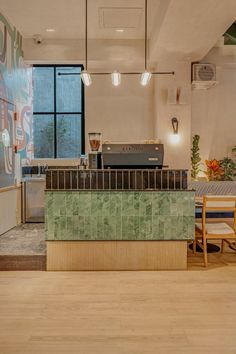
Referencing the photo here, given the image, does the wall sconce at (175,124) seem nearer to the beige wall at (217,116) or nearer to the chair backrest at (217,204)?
the beige wall at (217,116)

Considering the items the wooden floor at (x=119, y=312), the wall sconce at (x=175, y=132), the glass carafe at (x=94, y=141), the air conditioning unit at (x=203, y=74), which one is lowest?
the wooden floor at (x=119, y=312)

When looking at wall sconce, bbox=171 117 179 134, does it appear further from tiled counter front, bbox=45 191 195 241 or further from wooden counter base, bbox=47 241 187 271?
wooden counter base, bbox=47 241 187 271

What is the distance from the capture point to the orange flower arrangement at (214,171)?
731 cm

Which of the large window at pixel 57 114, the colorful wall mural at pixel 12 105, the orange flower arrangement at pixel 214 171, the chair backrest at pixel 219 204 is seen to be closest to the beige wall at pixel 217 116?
the orange flower arrangement at pixel 214 171

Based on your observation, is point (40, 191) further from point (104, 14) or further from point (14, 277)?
point (104, 14)

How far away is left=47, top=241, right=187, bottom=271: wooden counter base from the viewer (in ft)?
14.5

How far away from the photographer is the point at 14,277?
13.9 ft

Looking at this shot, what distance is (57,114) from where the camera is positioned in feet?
25.7

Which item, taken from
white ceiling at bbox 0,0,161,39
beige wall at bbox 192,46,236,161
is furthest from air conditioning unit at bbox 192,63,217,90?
white ceiling at bbox 0,0,161,39

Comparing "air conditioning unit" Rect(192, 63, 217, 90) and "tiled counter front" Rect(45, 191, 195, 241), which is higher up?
"air conditioning unit" Rect(192, 63, 217, 90)

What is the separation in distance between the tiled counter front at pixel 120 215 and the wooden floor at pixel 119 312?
0.49 metres

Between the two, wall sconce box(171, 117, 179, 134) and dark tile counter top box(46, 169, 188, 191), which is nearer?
dark tile counter top box(46, 169, 188, 191)

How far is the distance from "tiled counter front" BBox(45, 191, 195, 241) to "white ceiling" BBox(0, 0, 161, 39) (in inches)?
125

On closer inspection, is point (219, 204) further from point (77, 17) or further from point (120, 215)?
point (77, 17)
